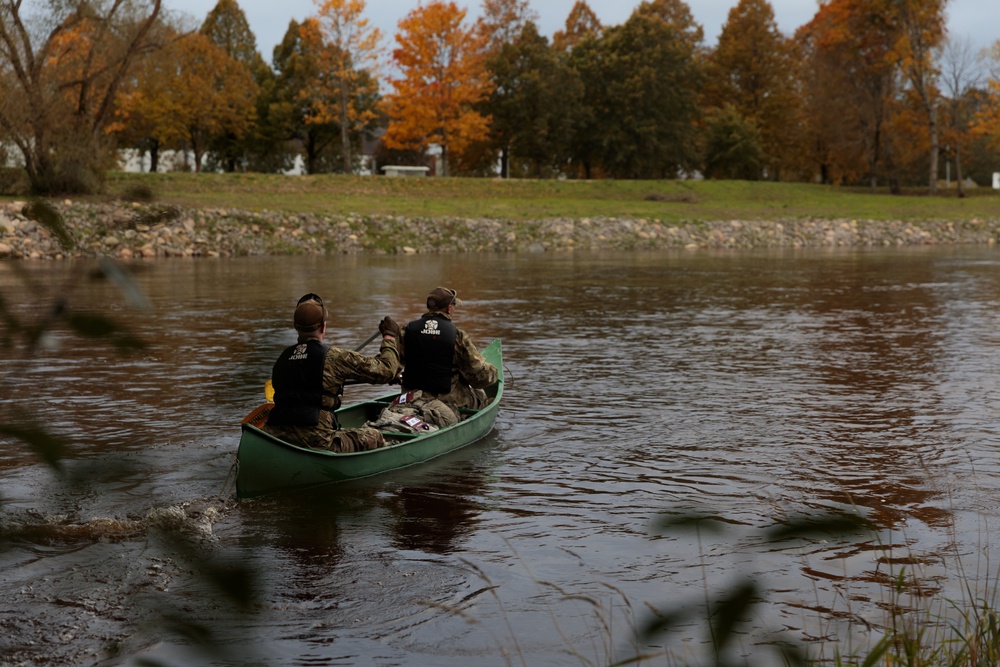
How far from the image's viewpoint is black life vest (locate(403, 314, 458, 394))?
35.1ft

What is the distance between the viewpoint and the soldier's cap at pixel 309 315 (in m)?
8.55

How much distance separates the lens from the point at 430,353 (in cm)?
1078

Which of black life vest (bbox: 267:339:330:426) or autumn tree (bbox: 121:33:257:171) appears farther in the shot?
autumn tree (bbox: 121:33:257:171)

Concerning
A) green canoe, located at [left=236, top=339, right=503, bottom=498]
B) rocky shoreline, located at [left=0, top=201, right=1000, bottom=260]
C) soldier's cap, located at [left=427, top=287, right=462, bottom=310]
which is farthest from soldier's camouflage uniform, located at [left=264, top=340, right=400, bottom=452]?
rocky shoreline, located at [left=0, top=201, right=1000, bottom=260]

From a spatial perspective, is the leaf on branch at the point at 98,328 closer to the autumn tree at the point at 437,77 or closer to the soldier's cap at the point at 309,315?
the soldier's cap at the point at 309,315

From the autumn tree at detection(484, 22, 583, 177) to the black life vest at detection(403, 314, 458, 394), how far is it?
56.3m

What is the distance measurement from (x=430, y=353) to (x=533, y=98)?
5761cm

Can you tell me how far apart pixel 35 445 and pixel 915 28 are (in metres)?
67.3

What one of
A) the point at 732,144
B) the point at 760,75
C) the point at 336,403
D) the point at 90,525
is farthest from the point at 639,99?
the point at 90,525

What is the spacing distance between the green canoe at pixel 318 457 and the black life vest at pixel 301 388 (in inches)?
5.5

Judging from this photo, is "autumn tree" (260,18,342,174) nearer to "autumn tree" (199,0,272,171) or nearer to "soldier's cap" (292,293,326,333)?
"autumn tree" (199,0,272,171)

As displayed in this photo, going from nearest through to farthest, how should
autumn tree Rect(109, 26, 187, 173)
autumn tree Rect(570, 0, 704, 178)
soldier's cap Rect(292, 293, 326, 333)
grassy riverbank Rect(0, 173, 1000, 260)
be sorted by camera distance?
soldier's cap Rect(292, 293, 326, 333) < grassy riverbank Rect(0, 173, 1000, 260) < autumn tree Rect(109, 26, 187, 173) < autumn tree Rect(570, 0, 704, 178)

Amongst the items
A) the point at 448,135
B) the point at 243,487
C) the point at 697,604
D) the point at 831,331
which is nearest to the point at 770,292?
the point at 831,331

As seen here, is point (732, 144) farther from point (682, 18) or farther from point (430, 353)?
point (430, 353)
